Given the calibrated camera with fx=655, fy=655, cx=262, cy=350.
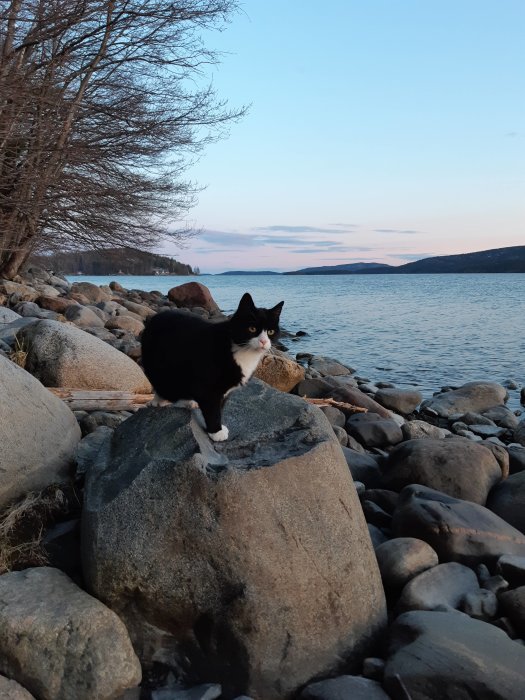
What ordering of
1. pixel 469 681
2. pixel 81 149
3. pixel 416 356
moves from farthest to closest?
pixel 416 356 → pixel 81 149 → pixel 469 681

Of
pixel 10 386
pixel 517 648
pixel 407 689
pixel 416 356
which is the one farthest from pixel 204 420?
pixel 416 356

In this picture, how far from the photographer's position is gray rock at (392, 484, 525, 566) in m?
5.02

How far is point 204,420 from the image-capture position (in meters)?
4.56

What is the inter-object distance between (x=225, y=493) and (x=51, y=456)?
6.31 feet

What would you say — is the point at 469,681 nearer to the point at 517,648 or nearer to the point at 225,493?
the point at 517,648

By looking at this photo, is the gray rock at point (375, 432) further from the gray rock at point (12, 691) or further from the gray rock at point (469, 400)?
the gray rock at point (12, 691)

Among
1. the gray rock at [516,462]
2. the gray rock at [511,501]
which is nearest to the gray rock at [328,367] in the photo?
the gray rock at [516,462]

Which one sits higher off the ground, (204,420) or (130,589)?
(204,420)

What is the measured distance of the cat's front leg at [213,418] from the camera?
446 centimetres

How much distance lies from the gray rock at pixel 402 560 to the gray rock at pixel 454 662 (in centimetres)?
75

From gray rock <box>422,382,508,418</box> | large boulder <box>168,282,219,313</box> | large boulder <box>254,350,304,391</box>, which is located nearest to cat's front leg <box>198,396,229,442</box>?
large boulder <box>254,350,304,391</box>

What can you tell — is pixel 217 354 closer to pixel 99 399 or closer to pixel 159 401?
pixel 159 401

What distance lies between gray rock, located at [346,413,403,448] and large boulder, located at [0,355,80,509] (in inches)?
172

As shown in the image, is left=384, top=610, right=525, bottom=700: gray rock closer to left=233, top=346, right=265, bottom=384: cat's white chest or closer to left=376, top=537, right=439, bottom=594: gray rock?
left=376, top=537, right=439, bottom=594: gray rock
